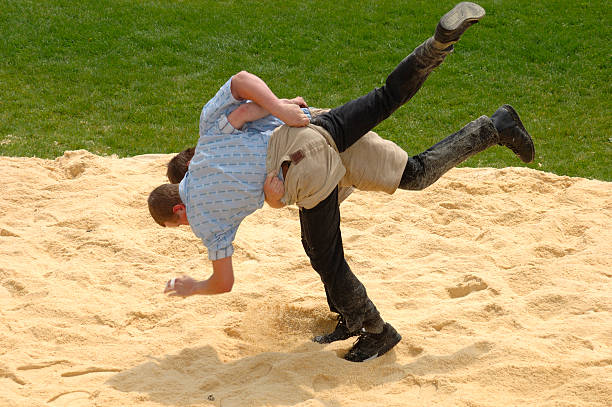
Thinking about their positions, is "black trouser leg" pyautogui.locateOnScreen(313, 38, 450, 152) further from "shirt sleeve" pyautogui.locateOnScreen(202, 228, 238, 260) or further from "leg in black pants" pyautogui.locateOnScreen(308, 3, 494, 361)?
"shirt sleeve" pyautogui.locateOnScreen(202, 228, 238, 260)

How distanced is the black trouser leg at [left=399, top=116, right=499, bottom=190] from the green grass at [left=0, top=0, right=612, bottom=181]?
317 cm

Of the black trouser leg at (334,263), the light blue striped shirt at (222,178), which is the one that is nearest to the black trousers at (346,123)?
the black trouser leg at (334,263)

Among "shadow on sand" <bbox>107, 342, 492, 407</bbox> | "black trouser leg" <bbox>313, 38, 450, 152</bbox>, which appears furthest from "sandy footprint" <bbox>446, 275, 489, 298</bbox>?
"black trouser leg" <bbox>313, 38, 450, 152</bbox>

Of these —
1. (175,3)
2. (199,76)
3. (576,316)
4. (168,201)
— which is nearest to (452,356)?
(576,316)

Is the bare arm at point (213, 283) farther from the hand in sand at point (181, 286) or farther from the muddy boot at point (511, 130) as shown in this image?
the muddy boot at point (511, 130)

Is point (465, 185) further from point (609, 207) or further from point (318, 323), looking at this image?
point (318, 323)

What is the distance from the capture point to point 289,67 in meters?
9.78

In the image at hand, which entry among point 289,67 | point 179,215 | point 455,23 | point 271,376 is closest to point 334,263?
point 271,376

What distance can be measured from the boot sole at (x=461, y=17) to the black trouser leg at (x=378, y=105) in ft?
0.45

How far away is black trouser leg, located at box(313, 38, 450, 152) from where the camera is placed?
3.66 metres

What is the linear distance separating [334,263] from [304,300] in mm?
1042

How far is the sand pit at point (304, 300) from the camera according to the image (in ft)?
12.1

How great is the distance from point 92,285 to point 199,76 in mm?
5052

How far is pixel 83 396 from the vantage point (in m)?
3.68
